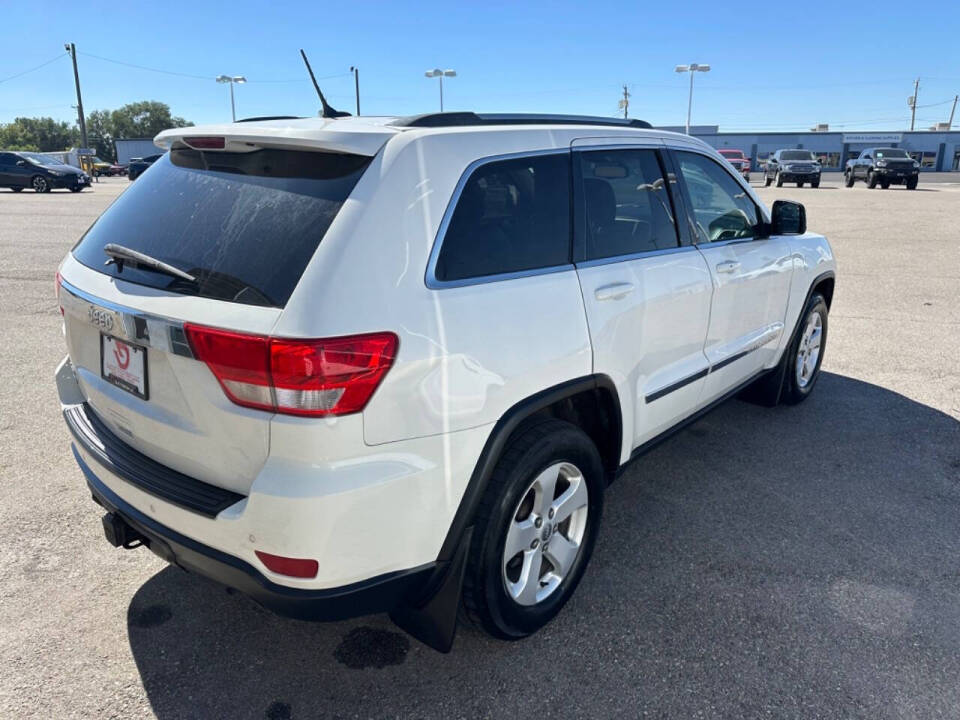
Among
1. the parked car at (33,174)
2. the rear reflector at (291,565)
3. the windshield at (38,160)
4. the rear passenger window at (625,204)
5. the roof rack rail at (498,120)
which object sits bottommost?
the rear reflector at (291,565)

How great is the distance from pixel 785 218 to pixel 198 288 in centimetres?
339

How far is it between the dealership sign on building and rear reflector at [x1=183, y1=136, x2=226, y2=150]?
87187 mm

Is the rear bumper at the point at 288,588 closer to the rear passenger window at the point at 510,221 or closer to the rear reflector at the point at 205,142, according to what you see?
the rear passenger window at the point at 510,221

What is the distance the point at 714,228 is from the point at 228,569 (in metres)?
2.85

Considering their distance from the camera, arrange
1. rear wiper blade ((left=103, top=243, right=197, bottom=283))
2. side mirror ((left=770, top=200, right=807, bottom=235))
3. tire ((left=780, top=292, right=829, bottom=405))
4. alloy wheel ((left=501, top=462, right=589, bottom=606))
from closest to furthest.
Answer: rear wiper blade ((left=103, top=243, right=197, bottom=283)) < alloy wheel ((left=501, top=462, right=589, bottom=606)) < side mirror ((left=770, top=200, right=807, bottom=235)) < tire ((left=780, top=292, right=829, bottom=405))

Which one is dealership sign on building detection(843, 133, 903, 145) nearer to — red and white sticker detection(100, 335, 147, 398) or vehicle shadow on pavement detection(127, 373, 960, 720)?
vehicle shadow on pavement detection(127, 373, 960, 720)

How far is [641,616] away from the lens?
2762mm

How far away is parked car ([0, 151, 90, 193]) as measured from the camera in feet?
90.8

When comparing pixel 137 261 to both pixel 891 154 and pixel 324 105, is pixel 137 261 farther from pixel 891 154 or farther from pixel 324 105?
pixel 891 154

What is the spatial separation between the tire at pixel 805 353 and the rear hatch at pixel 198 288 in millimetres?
3627

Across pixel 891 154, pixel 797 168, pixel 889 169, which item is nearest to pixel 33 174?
pixel 797 168

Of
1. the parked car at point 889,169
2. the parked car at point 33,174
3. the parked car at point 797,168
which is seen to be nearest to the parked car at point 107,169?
the parked car at point 33,174

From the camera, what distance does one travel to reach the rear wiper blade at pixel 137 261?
2137mm

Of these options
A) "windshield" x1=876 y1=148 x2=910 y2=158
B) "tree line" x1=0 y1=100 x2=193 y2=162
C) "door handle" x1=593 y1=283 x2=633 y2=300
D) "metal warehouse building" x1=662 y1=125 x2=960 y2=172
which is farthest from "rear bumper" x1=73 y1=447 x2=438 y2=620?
"tree line" x1=0 y1=100 x2=193 y2=162
